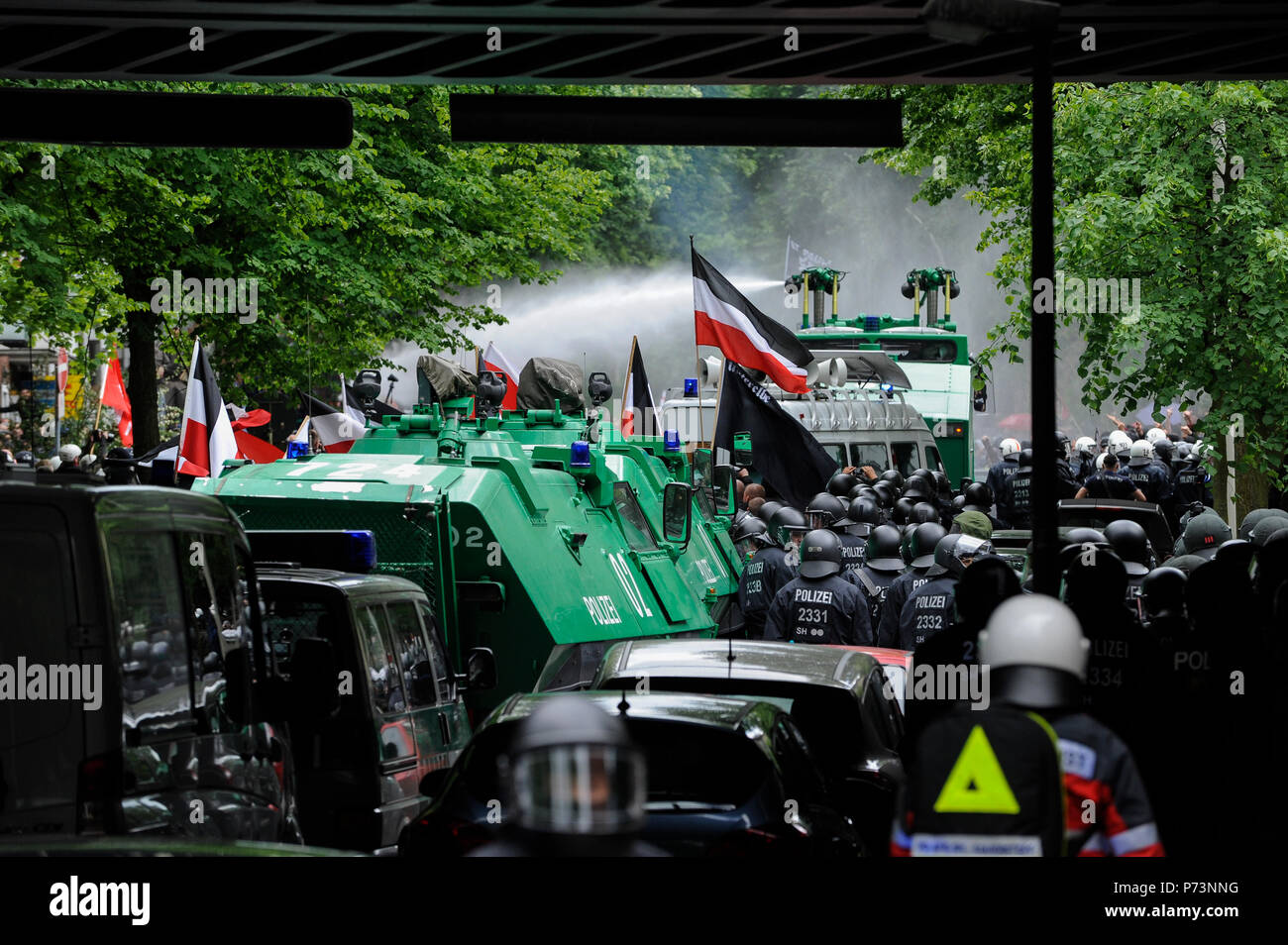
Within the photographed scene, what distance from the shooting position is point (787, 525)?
55.9 feet

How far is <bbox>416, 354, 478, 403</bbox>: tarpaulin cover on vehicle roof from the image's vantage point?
14516 millimetres

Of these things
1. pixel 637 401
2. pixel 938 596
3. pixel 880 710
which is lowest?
pixel 880 710

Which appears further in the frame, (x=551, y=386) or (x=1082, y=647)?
(x=551, y=386)

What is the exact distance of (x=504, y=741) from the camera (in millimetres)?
6594

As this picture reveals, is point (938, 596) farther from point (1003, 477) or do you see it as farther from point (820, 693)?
point (1003, 477)

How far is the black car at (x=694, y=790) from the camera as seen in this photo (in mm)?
6242

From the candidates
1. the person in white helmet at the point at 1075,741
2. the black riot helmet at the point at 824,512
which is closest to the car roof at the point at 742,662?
the person in white helmet at the point at 1075,741

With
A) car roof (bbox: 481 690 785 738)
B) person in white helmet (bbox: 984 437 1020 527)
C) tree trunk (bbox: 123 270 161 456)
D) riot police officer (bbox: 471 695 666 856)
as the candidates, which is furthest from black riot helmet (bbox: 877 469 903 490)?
riot police officer (bbox: 471 695 666 856)

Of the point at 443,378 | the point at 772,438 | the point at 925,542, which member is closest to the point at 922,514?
the point at 772,438

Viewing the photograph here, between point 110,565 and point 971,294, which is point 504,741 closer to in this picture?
point 110,565

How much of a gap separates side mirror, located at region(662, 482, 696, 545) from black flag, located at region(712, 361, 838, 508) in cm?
148

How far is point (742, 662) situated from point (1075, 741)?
437 cm
